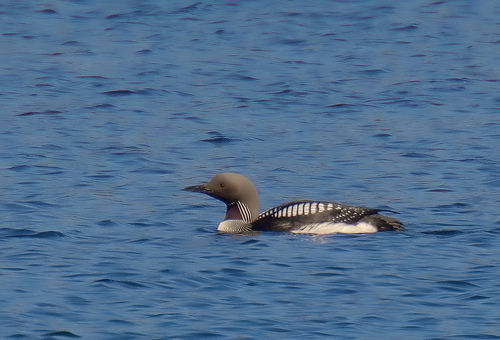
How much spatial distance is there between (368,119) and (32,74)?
20.6 feet

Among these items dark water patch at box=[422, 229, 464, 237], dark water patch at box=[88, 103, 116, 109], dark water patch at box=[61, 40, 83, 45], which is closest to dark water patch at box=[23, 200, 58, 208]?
dark water patch at box=[422, 229, 464, 237]

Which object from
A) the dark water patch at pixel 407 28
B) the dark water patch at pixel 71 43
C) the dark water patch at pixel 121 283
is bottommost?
the dark water patch at pixel 71 43

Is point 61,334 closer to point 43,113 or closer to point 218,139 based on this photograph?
point 218,139

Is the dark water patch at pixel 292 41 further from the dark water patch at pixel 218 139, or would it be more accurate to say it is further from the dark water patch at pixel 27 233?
the dark water patch at pixel 27 233

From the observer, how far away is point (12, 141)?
1392 centimetres

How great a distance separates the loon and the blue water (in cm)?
21

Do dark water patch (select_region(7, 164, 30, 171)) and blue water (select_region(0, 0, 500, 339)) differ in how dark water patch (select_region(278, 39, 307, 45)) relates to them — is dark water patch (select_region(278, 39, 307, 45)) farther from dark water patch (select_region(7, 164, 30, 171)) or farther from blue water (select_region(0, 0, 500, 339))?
dark water patch (select_region(7, 164, 30, 171))

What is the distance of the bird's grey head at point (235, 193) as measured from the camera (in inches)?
413

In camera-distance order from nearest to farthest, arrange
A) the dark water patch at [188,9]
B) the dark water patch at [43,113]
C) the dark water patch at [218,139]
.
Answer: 1. the dark water patch at [218,139]
2. the dark water patch at [43,113]
3. the dark water patch at [188,9]

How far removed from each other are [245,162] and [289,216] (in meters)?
3.12

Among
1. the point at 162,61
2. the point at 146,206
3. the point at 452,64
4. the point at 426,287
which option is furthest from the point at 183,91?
the point at 426,287

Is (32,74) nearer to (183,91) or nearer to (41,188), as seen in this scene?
(183,91)

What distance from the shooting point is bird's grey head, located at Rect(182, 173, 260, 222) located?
10.5 m

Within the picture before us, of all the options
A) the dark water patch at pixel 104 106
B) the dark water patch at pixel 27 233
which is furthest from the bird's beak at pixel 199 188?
the dark water patch at pixel 104 106
